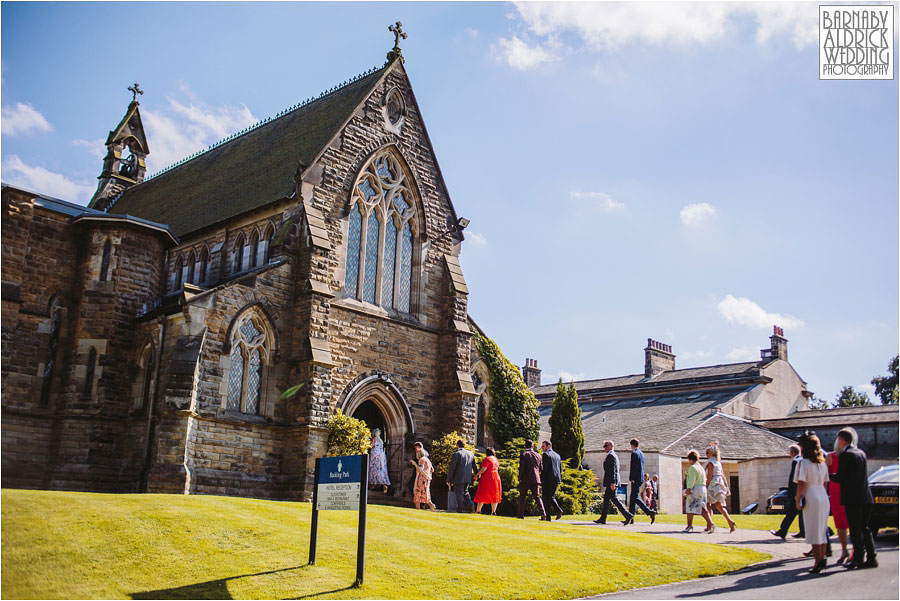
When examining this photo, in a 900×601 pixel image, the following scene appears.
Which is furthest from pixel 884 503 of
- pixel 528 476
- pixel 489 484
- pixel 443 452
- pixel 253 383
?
pixel 253 383

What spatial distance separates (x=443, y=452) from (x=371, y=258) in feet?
20.6

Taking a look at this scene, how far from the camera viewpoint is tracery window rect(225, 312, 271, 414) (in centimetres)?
2216

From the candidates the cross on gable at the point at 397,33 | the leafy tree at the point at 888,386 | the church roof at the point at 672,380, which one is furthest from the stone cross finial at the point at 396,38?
the leafy tree at the point at 888,386

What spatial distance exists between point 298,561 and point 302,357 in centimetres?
1103

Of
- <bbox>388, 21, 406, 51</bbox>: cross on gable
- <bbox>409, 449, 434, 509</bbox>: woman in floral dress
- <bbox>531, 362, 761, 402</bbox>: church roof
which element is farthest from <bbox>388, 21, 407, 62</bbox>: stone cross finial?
<bbox>531, 362, 761, 402</bbox>: church roof

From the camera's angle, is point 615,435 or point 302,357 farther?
point 615,435

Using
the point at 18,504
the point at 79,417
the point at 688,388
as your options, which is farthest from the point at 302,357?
the point at 688,388

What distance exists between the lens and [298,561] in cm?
1210

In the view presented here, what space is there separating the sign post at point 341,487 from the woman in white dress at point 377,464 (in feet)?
35.9

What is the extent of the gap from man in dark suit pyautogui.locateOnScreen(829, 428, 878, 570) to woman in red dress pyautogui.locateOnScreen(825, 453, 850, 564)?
0.23 metres

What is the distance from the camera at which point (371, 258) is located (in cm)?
2608

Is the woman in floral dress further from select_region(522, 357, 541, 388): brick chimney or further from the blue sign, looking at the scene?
select_region(522, 357, 541, 388): brick chimney

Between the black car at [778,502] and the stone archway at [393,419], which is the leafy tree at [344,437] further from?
the black car at [778,502]

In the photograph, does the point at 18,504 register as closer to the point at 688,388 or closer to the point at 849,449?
the point at 849,449
